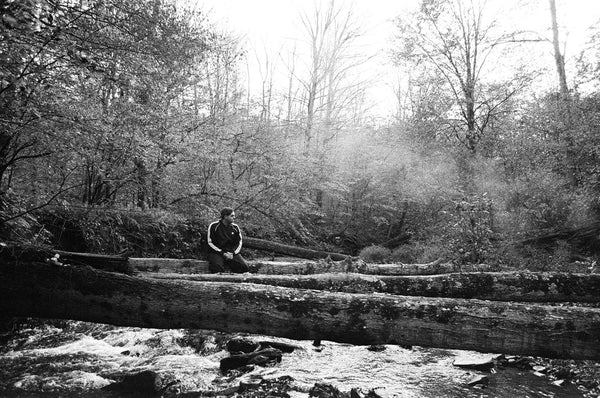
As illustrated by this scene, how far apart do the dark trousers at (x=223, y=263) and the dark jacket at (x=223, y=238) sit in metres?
0.14

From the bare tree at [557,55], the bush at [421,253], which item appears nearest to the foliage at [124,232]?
the bush at [421,253]

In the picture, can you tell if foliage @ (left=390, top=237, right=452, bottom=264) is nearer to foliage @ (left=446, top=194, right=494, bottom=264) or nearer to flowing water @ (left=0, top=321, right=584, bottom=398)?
foliage @ (left=446, top=194, right=494, bottom=264)

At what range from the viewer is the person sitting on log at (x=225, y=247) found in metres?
8.98

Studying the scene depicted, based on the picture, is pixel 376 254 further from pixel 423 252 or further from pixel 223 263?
pixel 223 263

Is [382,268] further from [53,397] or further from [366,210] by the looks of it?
[366,210]

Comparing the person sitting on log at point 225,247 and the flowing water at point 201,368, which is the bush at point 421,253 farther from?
the flowing water at point 201,368

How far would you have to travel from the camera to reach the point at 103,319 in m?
4.09

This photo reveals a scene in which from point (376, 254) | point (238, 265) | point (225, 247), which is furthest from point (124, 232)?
point (376, 254)

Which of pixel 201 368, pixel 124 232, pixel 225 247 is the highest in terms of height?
pixel 124 232

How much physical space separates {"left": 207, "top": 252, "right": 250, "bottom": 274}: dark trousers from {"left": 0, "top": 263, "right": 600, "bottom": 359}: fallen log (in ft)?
15.7

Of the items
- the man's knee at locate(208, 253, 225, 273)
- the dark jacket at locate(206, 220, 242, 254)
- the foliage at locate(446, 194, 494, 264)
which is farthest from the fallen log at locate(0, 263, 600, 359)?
the foliage at locate(446, 194, 494, 264)

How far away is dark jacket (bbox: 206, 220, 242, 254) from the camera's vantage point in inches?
357

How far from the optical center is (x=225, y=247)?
9.39 metres

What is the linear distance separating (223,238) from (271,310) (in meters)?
5.47
